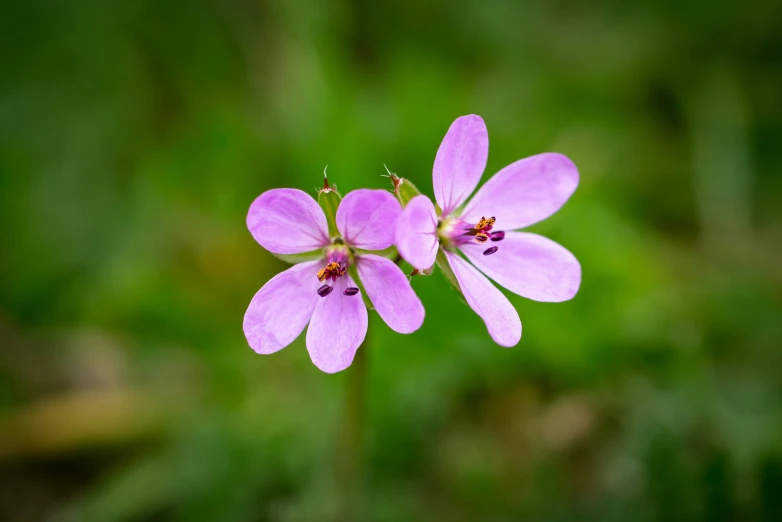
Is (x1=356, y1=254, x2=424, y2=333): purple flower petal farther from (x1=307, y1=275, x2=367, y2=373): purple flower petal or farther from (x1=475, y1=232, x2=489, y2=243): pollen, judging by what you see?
(x1=475, y1=232, x2=489, y2=243): pollen

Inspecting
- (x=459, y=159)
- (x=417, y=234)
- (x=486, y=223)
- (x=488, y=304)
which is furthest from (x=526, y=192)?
(x=417, y=234)

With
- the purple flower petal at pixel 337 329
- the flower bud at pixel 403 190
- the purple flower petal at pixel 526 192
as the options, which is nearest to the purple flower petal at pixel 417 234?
the flower bud at pixel 403 190

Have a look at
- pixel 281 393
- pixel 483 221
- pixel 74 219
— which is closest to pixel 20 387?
pixel 74 219

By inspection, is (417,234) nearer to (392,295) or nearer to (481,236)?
(392,295)

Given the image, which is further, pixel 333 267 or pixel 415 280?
pixel 415 280

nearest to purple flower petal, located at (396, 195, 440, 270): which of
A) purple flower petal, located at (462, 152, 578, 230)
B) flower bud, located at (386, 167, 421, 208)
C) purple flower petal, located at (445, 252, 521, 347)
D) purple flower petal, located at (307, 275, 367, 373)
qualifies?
flower bud, located at (386, 167, 421, 208)

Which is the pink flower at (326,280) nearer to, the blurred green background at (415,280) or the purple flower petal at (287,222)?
the purple flower petal at (287,222)
